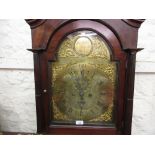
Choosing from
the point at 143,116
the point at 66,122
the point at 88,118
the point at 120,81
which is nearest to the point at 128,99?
the point at 120,81

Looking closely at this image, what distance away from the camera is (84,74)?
36.9 inches

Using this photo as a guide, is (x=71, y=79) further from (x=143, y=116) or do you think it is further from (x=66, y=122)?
(x=143, y=116)

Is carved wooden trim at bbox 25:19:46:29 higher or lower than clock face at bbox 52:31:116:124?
higher

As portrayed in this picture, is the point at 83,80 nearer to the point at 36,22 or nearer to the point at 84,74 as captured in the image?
the point at 84,74

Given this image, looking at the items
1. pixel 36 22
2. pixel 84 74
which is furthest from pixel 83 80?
pixel 36 22

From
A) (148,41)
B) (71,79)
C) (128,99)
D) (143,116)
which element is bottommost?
(143,116)

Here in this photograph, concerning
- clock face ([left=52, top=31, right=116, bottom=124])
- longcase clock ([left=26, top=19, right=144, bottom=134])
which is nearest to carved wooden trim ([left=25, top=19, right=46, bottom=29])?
longcase clock ([left=26, top=19, right=144, bottom=134])

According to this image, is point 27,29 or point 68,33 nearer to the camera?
point 68,33

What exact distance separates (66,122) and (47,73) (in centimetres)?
30

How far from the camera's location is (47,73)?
0.95 m

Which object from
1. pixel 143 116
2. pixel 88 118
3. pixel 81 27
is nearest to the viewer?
pixel 81 27

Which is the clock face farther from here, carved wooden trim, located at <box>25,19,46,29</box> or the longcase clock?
carved wooden trim, located at <box>25,19,46,29</box>

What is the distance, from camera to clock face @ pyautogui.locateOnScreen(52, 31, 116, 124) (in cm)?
90

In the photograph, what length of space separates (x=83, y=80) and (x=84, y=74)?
33mm
